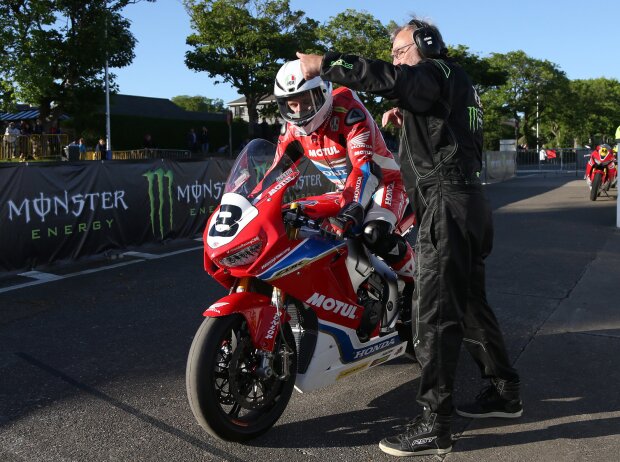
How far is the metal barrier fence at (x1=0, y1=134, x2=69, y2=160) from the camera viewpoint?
81.3 ft

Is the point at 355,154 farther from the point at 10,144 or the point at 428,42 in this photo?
the point at 10,144

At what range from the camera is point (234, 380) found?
3125mm

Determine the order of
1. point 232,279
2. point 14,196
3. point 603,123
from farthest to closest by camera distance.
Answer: point 603,123, point 14,196, point 232,279

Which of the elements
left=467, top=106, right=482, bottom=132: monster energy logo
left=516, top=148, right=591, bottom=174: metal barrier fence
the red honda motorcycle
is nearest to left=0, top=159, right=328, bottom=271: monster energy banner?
the red honda motorcycle

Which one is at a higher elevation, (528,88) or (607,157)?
(528,88)

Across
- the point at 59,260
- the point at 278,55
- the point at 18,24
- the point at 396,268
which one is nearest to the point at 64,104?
the point at 18,24

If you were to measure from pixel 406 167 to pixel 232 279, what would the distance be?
42.6 inches

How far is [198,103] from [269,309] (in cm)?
12831

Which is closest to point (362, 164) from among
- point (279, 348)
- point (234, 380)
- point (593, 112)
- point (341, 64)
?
point (341, 64)

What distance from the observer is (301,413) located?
366 cm

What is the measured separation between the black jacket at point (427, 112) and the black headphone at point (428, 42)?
0.06 m

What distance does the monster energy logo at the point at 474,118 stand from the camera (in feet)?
10.5

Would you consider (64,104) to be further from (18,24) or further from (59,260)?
(59,260)

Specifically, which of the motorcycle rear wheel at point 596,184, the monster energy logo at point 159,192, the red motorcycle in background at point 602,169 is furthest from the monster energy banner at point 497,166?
the monster energy logo at point 159,192
